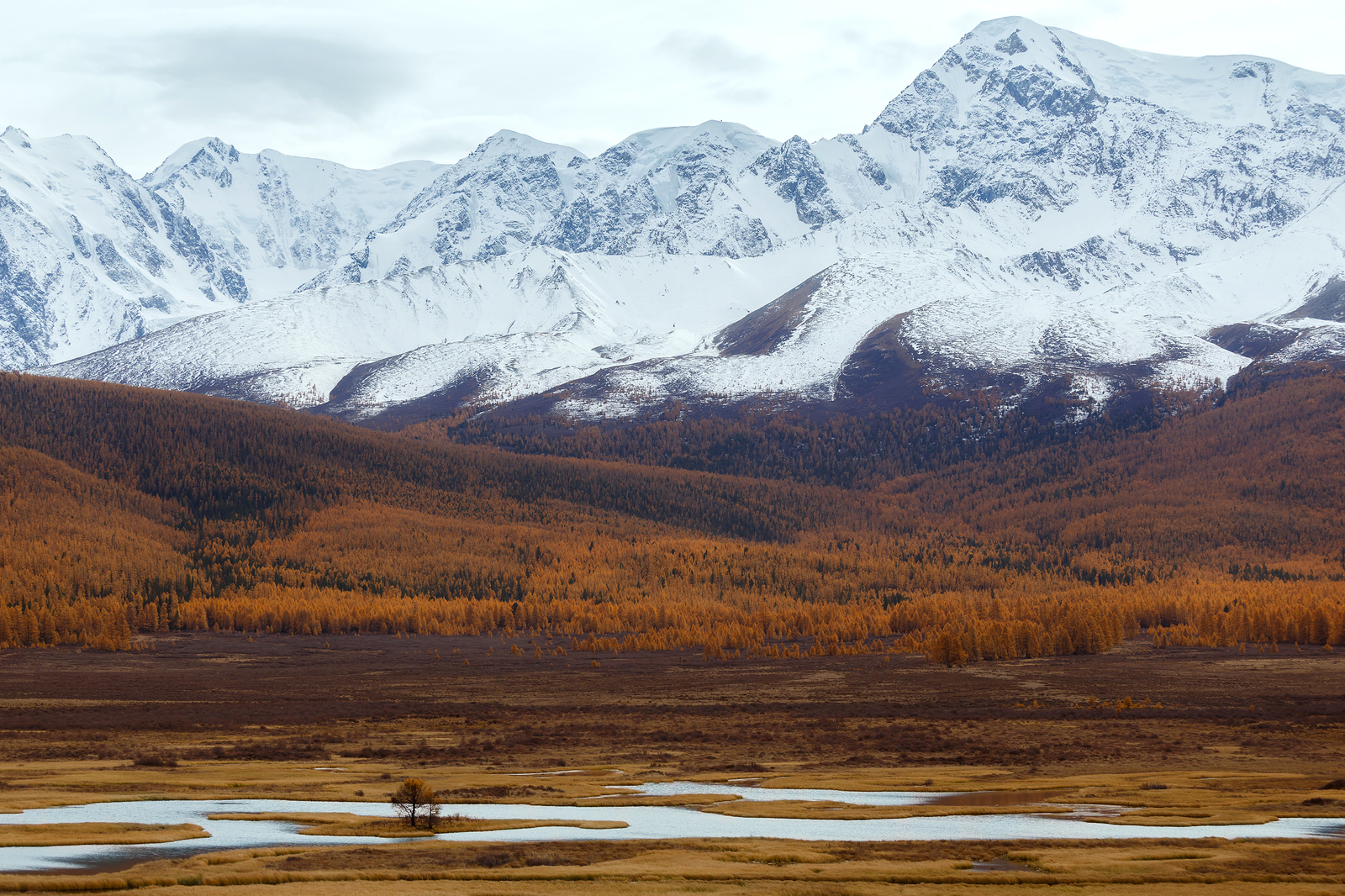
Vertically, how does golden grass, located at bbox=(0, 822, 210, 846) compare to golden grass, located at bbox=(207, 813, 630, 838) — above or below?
above

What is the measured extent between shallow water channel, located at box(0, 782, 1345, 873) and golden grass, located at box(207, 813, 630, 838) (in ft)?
1.97

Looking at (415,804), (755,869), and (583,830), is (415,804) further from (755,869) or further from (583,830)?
(755,869)

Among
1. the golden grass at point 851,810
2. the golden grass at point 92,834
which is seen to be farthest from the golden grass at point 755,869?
the golden grass at point 851,810

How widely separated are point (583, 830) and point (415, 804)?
6946 mm

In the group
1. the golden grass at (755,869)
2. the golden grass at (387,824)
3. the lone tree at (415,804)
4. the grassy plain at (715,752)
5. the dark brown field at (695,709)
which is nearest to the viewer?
the golden grass at (755,869)

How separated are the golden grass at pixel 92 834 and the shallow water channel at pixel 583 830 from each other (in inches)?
24.3

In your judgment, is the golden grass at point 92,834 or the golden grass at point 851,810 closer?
the golden grass at point 92,834

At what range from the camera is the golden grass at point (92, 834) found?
49.5m

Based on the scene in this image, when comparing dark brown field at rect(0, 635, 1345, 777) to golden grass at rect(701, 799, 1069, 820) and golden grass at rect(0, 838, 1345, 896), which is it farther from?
golden grass at rect(0, 838, 1345, 896)

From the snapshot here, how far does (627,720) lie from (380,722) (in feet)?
65.9

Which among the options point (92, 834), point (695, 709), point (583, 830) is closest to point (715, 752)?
point (695, 709)

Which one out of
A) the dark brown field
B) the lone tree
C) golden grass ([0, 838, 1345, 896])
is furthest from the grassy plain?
the lone tree

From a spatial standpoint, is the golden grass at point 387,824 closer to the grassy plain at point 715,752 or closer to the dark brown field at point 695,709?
the grassy plain at point 715,752

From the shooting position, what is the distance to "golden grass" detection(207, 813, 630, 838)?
5409 cm
